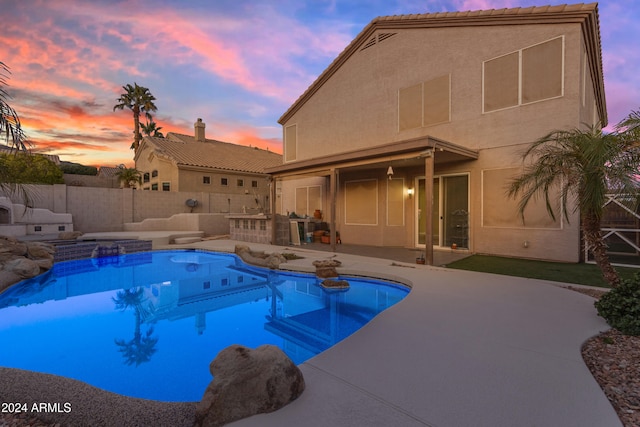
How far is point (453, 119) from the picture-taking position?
9617 millimetres

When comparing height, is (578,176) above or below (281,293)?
above

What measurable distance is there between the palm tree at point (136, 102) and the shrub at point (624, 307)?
3065 centimetres

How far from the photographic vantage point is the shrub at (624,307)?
3318mm

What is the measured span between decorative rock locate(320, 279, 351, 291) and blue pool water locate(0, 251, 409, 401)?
0.13 m

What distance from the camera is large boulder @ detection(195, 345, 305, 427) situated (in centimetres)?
203

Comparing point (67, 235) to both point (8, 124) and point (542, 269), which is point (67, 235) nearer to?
point (8, 124)

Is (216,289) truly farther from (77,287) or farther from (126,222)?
(126,222)

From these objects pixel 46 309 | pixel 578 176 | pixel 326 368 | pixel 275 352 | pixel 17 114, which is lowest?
pixel 46 309

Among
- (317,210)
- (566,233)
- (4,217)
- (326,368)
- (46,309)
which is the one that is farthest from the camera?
(317,210)

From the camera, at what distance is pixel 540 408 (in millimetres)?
2123

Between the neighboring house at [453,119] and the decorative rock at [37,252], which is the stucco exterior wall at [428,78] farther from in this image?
the decorative rock at [37,252]

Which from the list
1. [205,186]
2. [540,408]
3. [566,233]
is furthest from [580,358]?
[205,186]

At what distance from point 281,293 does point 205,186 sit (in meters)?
16.1

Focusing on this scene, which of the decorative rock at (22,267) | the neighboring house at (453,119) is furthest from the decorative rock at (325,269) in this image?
the decorative rock at (22,267)
